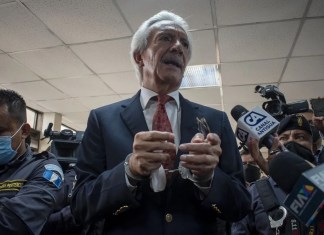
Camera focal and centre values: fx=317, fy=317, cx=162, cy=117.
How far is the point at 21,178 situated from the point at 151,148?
2.83 ft

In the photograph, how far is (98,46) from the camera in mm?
3344

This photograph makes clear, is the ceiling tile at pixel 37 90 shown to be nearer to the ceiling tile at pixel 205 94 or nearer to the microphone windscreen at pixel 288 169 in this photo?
the ceiling tile at pixel 205 94

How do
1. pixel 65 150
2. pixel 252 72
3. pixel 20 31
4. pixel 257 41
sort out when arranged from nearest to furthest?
pixel 65 150 < pixel 20 31 < pixel 257 41 < pixel 252 72

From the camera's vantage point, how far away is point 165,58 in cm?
114

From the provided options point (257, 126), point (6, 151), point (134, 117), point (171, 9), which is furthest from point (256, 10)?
point (6, 151)

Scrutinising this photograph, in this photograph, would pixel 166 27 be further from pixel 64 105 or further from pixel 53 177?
pixel 64 105

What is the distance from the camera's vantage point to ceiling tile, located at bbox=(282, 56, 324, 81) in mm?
3585

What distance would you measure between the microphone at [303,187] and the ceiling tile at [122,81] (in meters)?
3.54

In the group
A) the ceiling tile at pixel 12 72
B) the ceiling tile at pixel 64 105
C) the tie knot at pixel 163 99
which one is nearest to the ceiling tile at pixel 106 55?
the ceiling tile at pixel 12 72

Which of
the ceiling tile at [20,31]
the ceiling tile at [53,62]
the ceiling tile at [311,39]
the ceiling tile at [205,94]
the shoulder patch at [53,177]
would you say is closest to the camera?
the shoulder patch at [53,177]

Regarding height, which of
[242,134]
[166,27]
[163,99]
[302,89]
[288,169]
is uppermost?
[302,89]

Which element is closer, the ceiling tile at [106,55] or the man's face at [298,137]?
the man's face at [298,137]

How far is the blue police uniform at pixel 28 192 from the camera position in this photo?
1.17 metres

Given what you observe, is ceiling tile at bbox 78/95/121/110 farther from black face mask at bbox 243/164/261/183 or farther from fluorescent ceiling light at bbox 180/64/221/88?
black face mask at bbox 243/164/261/183
